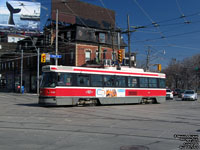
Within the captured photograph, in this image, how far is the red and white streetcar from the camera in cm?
1858

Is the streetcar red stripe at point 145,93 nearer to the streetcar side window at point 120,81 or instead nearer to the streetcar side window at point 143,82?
the streetcar side window at point 143,82

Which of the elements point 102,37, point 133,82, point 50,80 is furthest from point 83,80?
point 102,37

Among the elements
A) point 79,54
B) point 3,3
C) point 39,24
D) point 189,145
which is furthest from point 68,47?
point 189,145

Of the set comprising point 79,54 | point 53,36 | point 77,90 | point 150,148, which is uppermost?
point 53,36

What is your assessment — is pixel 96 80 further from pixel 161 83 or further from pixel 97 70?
pixel 161 83

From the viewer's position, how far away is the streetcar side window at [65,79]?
18.7 m

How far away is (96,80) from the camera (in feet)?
68.1

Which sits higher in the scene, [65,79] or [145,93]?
[65,79]

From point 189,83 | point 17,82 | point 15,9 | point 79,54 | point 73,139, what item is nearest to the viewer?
point 73,139

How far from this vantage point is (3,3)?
61656 mm

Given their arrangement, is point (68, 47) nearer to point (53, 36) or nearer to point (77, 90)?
point (53, 36)

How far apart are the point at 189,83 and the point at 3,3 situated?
54.6 m

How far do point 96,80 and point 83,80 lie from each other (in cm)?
126

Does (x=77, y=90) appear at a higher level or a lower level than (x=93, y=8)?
lower
